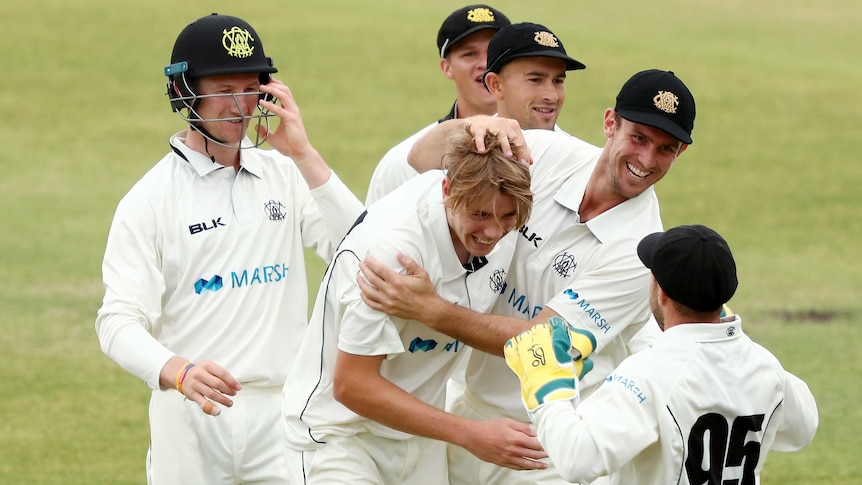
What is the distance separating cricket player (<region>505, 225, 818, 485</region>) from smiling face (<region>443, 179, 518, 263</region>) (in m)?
0.46

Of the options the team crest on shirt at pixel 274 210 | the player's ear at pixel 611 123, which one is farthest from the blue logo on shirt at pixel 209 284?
the player's ear at pixel 611 123

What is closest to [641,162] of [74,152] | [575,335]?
[575,335]

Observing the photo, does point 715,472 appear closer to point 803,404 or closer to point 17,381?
point 803,404

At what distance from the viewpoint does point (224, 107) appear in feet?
17.6

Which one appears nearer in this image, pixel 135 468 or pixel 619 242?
pixel 619 242

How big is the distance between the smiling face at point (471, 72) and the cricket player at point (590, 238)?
2.10 m

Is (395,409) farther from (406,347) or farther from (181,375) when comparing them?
(181,375)

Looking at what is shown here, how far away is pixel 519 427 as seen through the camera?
4535 mm

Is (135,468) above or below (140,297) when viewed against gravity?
below

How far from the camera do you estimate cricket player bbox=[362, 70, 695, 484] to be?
504cm

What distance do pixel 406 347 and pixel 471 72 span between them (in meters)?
3.14

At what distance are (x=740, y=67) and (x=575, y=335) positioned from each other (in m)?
20.0

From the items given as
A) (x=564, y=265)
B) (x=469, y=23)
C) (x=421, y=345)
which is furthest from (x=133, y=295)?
(x=469, y=23)

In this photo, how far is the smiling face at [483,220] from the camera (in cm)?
443
